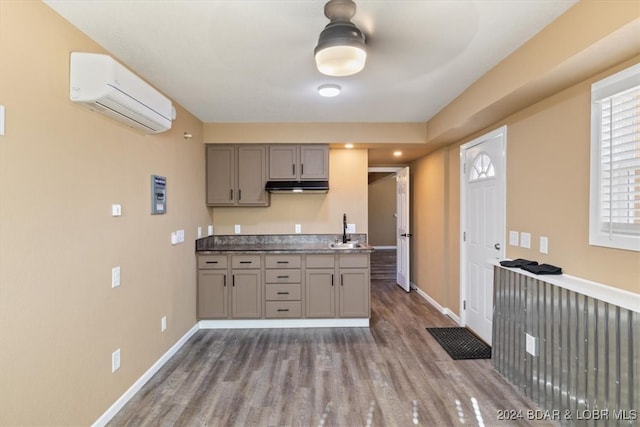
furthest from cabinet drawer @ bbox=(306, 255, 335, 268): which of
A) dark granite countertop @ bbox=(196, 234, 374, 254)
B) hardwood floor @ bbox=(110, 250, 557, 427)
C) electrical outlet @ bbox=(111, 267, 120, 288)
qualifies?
electrical outlet @ bbox=(111, 267, 120, 288)

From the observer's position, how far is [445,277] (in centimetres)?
420

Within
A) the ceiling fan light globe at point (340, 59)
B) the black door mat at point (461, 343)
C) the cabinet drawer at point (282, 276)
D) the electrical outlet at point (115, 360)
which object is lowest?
the black door mat at point (461, 343)

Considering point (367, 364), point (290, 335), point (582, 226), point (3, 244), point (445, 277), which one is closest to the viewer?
point (3, 244)

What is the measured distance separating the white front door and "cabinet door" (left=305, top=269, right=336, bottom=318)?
65.2 inches

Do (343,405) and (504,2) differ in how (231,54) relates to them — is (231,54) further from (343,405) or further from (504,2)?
(343,405)

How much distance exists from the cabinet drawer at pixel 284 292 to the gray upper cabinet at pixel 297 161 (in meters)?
1.43

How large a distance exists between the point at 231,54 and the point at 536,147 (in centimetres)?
254

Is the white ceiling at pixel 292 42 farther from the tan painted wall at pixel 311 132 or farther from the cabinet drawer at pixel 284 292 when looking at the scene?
the cabinet drawer at pixel 284 292

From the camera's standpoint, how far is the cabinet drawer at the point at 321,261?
3742mm

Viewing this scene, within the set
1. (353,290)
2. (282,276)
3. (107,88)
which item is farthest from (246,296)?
(107,88)

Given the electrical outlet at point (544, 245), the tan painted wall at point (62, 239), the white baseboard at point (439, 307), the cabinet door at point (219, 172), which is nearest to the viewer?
the tan painted wall at point (62, 239)

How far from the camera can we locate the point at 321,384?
2.53 metres

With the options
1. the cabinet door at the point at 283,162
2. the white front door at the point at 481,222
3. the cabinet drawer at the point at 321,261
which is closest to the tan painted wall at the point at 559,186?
the white front door at the point at 481,222

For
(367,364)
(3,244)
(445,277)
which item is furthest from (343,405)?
(445,277)
